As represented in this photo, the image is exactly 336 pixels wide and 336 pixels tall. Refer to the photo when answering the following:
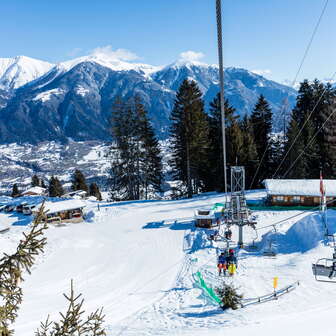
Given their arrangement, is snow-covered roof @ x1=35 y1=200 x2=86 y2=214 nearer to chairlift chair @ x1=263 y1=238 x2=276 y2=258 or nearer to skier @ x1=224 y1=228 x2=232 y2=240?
skier @ x1=224 y1=228 x2=232 y2=240

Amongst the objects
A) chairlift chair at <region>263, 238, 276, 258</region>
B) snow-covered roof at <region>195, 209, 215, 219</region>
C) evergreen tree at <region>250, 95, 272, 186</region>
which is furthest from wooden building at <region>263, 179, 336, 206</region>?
chairlift chair at <region>263, 238, 276, 258</region>

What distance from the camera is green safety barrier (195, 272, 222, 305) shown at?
16.8 m

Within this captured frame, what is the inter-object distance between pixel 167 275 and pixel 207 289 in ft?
13.3

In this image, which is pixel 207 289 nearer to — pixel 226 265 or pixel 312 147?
pixel 226 265

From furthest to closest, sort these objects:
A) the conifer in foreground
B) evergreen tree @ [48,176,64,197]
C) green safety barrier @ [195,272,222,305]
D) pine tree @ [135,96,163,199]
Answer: evergreen tree @ [48,176,64,197], pine tree @ [135,96,163,199], green safety barrier @ [195,272,222,305], the conifer in foreground

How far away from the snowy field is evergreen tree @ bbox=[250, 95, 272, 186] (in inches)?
577

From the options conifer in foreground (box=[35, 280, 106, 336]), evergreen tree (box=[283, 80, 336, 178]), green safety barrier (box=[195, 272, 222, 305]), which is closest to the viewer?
conifer in foreground (box=[35, 280, 106, 336])

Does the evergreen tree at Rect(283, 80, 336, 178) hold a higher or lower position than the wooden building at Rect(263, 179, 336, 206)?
higher

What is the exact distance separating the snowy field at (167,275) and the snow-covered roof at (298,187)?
3.12 m

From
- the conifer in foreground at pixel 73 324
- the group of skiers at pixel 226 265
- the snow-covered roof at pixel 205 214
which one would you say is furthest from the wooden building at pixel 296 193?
the conifer in foreground at pixel 73 324

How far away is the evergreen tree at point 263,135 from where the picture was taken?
1890 inches

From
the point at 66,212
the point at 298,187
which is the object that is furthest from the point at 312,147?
the point at 66,212

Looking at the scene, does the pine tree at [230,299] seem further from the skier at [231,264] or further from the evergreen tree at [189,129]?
the evergreen tree at [189,129]

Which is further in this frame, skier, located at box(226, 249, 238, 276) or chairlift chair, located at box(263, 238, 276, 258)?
chairlift chair, located at box(263, 238, 276, 258)
